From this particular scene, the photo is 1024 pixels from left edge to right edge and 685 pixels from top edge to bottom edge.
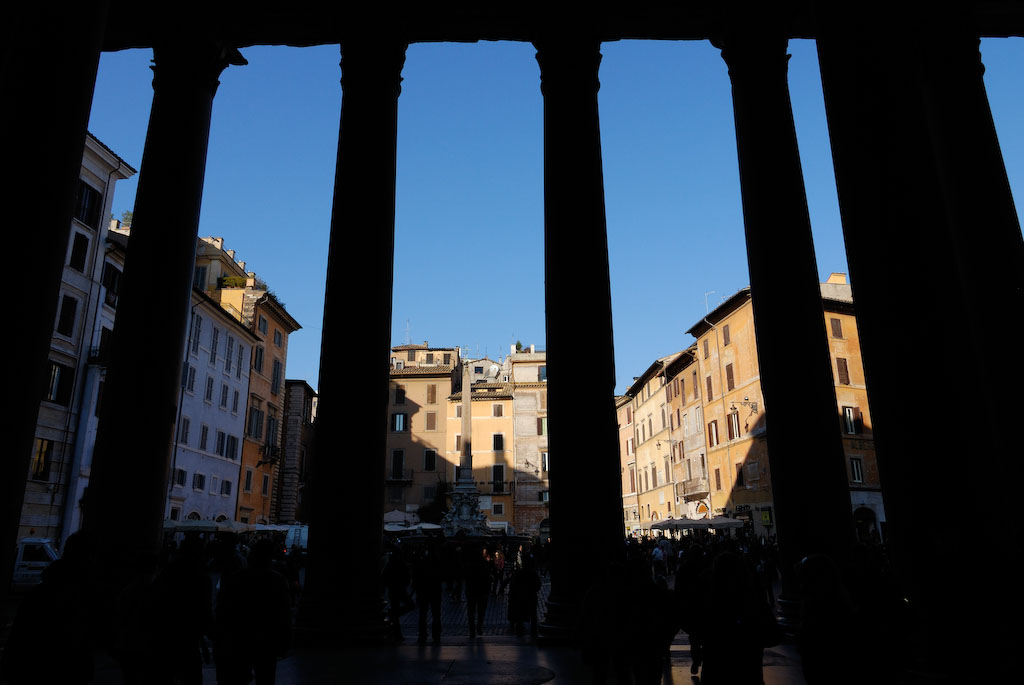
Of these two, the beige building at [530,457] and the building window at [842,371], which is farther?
the beige building at [530,457]

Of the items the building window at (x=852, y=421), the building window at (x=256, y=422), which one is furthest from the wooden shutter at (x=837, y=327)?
the building window at (x=256, y=422)

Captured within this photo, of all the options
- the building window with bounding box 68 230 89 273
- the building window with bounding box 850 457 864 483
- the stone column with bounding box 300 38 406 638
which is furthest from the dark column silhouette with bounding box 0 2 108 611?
the building window with bounding box 850 457 864 483

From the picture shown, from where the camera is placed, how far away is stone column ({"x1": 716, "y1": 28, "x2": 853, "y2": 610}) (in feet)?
29.8

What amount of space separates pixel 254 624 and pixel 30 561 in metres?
20.6

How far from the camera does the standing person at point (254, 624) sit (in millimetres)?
5070

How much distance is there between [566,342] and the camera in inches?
390

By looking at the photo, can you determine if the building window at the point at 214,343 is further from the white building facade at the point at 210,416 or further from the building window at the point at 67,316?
the building window at the point at 67,316

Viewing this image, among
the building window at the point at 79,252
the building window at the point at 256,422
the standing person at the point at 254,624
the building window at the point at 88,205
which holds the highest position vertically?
the building window at the point at 88,205

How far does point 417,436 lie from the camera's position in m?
65.4

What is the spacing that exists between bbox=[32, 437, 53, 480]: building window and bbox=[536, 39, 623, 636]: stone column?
25.2 m

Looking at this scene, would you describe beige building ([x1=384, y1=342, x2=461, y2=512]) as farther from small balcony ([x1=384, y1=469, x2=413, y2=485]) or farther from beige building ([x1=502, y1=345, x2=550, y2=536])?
beige building ([x1=502, y1=345, x2=550, y2=536])

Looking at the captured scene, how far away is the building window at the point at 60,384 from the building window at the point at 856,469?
3724 cm

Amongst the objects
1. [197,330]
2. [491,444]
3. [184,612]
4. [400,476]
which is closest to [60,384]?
[197,330]

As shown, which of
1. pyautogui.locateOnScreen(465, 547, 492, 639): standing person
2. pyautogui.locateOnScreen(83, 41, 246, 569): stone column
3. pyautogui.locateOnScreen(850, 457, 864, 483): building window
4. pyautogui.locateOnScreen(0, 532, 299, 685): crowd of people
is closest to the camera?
pyautogui.locateOnScreen(0, 532, 299, 685): crowd of people
